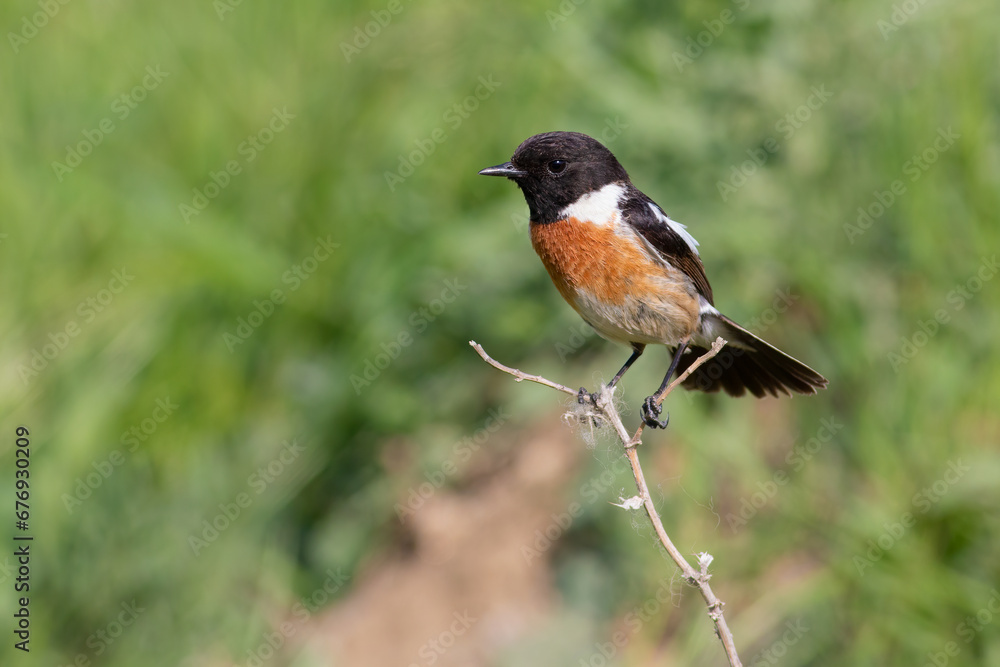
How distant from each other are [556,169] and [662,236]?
0.49 metres

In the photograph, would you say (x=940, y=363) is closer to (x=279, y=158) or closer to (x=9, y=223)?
(x=279, y=158)

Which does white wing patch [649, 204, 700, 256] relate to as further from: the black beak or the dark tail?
the black beak

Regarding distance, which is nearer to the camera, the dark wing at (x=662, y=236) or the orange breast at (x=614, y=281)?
the orange breast at (x=614, y=281)

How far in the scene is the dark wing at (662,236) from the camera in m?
3.57

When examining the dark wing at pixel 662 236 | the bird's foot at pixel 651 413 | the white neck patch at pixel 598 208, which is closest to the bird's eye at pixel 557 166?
the white neck patch at pixel 598 208

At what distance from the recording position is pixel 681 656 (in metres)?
4.64

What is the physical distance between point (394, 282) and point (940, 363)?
9.93 feet

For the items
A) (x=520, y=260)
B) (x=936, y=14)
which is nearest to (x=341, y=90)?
(x=520, y=260)

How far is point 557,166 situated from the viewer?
343cm

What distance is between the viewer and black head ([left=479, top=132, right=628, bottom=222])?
11.1 ft

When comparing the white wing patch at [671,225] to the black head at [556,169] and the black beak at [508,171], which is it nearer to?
the black head at [556,169]

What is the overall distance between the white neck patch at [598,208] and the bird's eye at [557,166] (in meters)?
0.13

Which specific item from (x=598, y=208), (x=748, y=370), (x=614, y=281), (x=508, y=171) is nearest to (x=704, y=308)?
(x=748, y=370)

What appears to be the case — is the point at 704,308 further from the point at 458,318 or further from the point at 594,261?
the point at 458,318
